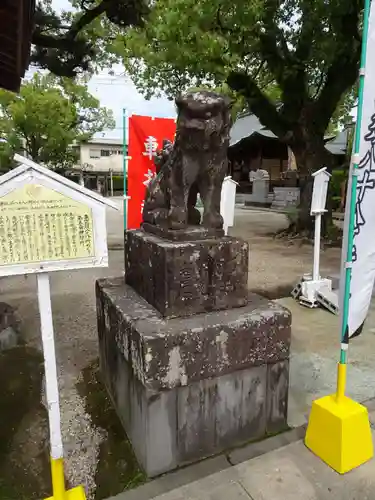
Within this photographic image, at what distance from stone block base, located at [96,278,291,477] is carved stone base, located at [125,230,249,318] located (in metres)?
0.08

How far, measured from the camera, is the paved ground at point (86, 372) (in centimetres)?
232

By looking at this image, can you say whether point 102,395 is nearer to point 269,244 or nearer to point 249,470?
point 249,470

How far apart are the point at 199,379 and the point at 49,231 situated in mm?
1249

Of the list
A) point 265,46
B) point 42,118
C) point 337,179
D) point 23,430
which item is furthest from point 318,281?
point 42,118

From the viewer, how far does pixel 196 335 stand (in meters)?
2.20

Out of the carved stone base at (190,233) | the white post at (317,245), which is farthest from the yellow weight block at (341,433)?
the white post at (317,245)

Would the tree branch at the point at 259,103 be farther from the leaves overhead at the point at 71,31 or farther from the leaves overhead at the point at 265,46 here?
the leaves overhead at the point at 71,31

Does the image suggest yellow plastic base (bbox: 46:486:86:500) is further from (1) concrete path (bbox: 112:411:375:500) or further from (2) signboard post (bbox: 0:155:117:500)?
(1) concrete path (bbox: 112:411:375:500)

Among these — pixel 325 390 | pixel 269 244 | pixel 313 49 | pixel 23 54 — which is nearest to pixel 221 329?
pixel 325 390

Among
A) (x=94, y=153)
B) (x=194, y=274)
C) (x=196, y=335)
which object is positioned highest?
(x=94, y=153)

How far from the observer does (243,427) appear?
243 centimetres

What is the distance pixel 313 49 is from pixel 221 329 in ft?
29.9

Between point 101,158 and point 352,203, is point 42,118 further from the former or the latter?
point 352,203

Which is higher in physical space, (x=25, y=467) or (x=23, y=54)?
(x=23, y=54)
